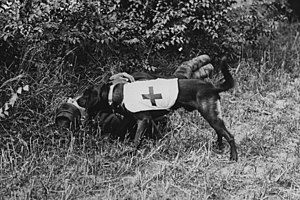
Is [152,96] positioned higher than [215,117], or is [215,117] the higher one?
[152,96]

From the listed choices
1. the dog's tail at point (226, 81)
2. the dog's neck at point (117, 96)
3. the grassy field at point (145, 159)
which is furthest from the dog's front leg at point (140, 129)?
the dog's tail at point (226, 81)

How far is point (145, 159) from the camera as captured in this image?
535cm

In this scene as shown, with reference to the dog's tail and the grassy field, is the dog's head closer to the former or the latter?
the grassy field

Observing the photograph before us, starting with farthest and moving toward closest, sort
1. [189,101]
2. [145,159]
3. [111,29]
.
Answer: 1. [111,29]
2. [189,101]
3. [145,159]

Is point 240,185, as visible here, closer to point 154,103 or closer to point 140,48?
point 154,103

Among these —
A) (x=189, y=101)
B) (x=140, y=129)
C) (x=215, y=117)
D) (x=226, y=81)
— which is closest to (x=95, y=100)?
(x=140, y=129)

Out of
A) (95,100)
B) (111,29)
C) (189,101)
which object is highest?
(111,29)

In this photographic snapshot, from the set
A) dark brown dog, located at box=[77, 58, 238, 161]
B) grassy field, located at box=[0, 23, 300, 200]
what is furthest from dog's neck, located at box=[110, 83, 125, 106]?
grassy field, located at box=[0, 23, 300, 200]

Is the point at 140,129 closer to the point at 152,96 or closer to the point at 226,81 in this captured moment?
the point at 152,96

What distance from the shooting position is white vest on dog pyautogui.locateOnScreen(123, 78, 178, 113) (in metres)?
5.43

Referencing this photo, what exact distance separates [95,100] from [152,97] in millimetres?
555

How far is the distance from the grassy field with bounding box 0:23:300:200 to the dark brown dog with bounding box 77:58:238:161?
0.24 meters

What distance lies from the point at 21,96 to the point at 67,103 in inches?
17.9

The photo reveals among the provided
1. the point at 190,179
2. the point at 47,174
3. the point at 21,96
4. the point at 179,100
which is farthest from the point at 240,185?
the point at 21,96
